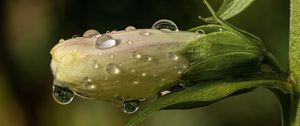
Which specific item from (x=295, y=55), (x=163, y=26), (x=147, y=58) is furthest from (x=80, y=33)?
(x=295, y=55)

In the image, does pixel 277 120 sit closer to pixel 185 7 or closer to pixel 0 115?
pixel 185 7

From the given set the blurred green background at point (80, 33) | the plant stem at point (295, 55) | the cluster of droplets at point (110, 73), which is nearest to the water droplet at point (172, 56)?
the cluster of droplets at point (110, 73)

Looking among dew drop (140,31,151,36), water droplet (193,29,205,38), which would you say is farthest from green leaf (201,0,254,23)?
dew drop (140,31,151,36)

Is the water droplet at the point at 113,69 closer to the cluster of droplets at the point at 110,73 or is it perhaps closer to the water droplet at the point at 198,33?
the cluster of droplets at the point at 110,73

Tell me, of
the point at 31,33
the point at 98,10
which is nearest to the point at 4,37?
the point at 31,33

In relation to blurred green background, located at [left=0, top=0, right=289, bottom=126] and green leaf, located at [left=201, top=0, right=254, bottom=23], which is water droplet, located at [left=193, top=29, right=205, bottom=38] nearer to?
green leaf, located at [left=201, top=0, right=254, bottom=23]
